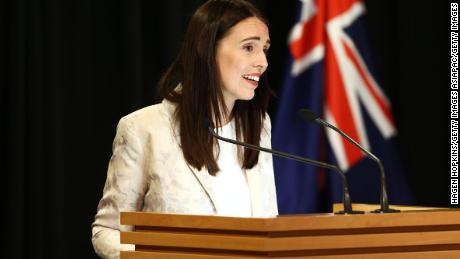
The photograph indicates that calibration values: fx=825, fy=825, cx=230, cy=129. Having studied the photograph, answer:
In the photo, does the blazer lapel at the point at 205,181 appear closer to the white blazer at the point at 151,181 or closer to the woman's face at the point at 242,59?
the white blazer at the point at 151,181

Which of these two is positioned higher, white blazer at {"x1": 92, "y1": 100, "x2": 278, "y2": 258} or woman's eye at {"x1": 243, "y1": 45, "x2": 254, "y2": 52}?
woman's eye at {"x1": 243, "y1": 45, "x2": 254, "y2": 52}

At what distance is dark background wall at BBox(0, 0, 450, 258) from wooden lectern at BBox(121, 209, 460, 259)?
1886mm

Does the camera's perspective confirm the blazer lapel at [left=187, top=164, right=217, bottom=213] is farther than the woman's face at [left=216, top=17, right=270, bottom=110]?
No

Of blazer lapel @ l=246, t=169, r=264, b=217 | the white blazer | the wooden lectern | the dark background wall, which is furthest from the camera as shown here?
the dark background wall

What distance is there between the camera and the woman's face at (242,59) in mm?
2732

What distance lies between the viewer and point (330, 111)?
4145 mm

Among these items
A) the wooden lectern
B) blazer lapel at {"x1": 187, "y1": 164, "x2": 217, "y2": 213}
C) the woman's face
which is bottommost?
the wooden lectern

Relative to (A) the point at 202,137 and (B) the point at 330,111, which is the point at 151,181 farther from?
(B) the point at 330,111

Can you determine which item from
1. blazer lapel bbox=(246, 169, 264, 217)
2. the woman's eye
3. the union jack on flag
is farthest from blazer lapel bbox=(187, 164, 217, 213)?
the union jack on flag

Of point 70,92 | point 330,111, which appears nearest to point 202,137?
point 70,92

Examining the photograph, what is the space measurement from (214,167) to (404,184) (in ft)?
5.92

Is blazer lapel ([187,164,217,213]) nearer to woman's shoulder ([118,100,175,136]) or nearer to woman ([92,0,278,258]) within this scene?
woman ([92,0,278,258])

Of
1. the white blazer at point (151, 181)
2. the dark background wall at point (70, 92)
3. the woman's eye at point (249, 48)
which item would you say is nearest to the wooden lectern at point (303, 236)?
the white blazer at point (151, 181)

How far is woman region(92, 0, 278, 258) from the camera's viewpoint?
2629mm
